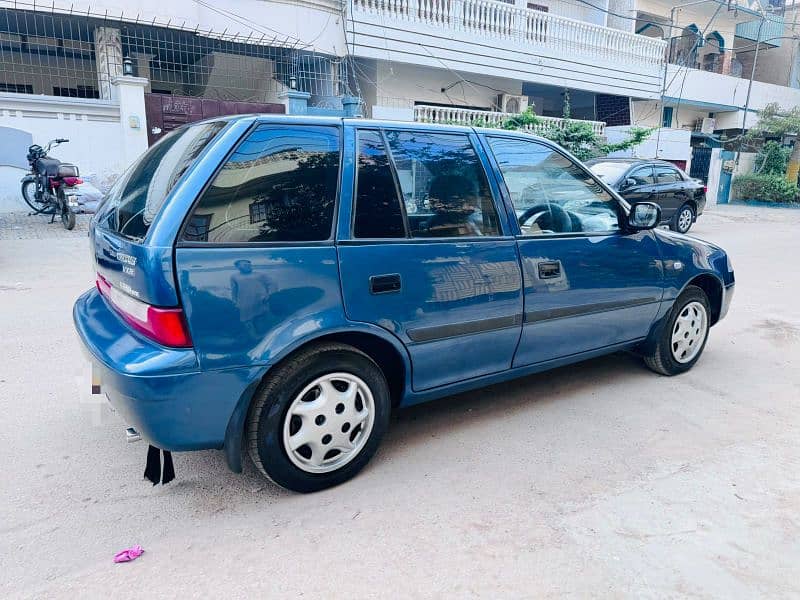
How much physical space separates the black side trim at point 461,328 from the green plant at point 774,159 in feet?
76.4

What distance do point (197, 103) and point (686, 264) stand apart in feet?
34.2

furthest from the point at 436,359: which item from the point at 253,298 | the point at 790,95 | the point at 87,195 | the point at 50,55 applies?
the point at 790,95

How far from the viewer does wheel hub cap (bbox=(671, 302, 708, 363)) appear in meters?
4.18

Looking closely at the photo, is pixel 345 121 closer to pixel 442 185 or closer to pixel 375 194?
pixel 375 194

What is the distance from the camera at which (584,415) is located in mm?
3645

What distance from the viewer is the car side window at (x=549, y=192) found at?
3.32 m

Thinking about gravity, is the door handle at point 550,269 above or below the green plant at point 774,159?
below

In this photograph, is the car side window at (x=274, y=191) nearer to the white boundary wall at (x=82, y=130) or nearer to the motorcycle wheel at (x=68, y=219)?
the motorcycle wheel at (x=68, y=219)

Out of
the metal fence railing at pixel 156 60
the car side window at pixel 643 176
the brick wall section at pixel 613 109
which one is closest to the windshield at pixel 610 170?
the car side window at pixel 643 176

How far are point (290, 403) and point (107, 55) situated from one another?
38.8 ft

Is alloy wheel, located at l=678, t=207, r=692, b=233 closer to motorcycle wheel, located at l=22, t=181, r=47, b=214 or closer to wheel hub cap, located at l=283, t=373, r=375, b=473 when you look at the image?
wheel hub cap, located at l=283, t=373, r=375, b=473

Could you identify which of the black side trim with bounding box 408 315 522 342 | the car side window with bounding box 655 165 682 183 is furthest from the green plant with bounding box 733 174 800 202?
the black side trim with bounding box 408 315 522 342

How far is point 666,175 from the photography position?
12.1 metres

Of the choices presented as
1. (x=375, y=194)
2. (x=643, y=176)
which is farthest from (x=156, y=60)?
(x=375, y=194)
